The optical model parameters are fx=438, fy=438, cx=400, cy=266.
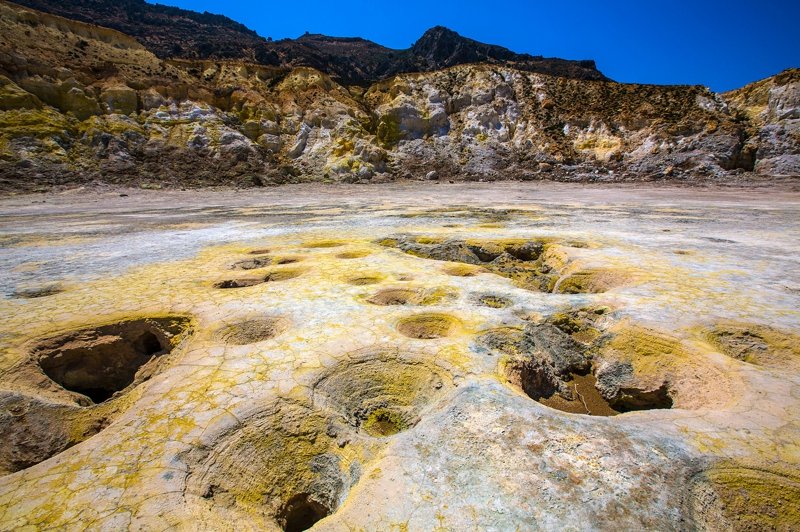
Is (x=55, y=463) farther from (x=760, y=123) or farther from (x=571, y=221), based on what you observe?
(x=760, y=123)

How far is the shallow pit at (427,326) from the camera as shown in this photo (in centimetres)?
539

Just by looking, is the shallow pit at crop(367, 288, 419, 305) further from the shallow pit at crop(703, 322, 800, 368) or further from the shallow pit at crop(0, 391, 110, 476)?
the shallow pit at crop(703, 322, 800, 368)

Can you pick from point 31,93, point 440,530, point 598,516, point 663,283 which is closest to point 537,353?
point 598,516

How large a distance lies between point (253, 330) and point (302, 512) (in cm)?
274

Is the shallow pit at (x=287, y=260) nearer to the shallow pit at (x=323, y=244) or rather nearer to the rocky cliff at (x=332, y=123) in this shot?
the shallow pit at (x=323, y=244)

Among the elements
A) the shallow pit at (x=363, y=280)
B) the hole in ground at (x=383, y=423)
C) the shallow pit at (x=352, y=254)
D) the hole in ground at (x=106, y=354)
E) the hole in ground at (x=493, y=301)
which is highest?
the hole in ground at (x=493, y=301)

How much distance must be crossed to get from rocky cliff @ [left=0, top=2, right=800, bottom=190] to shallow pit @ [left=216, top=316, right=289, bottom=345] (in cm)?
3368

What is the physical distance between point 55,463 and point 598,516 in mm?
3573

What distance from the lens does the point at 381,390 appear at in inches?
164

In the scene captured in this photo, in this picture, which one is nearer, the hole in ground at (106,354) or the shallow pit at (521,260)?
the hole in ground at (106,354)

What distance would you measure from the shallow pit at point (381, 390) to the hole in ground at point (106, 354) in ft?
8.17

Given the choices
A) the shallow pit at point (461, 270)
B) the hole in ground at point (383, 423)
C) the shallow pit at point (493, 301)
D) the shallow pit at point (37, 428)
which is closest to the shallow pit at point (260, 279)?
the shallow pit at point (461, 270)

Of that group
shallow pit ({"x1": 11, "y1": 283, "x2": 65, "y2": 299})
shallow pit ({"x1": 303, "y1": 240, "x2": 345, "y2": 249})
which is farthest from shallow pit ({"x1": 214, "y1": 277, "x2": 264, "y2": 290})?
shallow pit ({"x1": 303, "y1": 240, "x2": 345, "y2": 249})

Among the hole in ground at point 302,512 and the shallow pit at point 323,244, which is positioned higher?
the hole in ground at point 302,512
